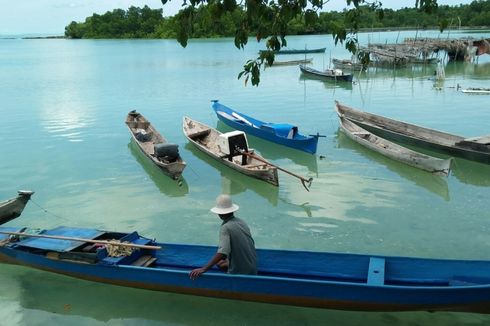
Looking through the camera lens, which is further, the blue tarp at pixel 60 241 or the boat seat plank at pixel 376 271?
the blue tarp at pixel 60 241

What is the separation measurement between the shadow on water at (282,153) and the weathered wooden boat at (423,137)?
3358mm

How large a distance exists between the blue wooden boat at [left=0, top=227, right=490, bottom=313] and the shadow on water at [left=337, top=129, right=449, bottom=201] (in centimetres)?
585

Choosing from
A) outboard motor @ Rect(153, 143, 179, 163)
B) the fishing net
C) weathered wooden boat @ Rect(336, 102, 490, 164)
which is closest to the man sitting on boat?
the fishing net

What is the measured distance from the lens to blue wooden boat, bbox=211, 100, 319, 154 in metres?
15.2

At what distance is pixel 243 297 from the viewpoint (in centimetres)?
673

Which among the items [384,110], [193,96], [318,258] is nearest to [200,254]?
[318,258]

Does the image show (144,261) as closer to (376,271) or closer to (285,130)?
(376,271)

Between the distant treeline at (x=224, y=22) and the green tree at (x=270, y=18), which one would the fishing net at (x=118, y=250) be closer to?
the distant treeline at (x=224, y=22)

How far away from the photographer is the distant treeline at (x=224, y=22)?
349cm

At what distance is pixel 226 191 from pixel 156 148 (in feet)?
8.50

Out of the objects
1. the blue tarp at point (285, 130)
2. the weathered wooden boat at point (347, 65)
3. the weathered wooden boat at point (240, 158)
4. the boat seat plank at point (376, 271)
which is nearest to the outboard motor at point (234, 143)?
the weathered wooden boat at point (240, 158)

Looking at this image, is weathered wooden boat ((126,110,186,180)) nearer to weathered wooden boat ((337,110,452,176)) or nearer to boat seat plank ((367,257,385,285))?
weathered wooden boat ((337,110,452,176))

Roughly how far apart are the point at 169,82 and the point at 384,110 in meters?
19.0

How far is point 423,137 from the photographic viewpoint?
1616 centimetres
